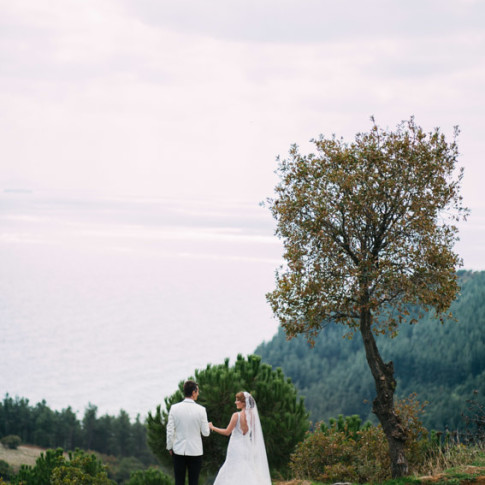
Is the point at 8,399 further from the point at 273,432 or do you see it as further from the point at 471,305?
the point at 273,432

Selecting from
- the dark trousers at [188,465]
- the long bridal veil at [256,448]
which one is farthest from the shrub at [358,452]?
the dark trousers at [188,465]

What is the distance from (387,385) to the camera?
13719mm

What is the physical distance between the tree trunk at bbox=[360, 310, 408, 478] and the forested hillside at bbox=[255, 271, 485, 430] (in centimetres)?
7155

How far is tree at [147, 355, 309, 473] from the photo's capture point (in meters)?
22.2

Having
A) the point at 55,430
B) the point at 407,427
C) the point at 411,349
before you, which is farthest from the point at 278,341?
the point at 407,427

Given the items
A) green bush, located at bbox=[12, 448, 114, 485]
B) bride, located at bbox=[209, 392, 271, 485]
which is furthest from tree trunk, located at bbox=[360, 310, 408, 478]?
green bush, located at bbox=[12, 448, 114, 485]

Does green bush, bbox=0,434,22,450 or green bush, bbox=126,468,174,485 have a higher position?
green bush, bbox=126,468,174,485

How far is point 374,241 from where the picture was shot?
13992 mm

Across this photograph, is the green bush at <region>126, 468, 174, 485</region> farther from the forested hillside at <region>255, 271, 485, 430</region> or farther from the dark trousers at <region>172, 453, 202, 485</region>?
the forested hillside at <region>255, 271, 485, 430</region>

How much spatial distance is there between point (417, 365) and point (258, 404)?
92.6m

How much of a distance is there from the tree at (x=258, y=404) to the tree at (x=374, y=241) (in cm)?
874

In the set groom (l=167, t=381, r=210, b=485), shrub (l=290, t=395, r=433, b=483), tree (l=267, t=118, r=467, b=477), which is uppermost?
tree (l=267, t=118, r=467, b=477)

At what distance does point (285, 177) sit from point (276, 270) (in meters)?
2.15

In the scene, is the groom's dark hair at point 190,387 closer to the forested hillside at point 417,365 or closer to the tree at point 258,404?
the tree at point 258,404
